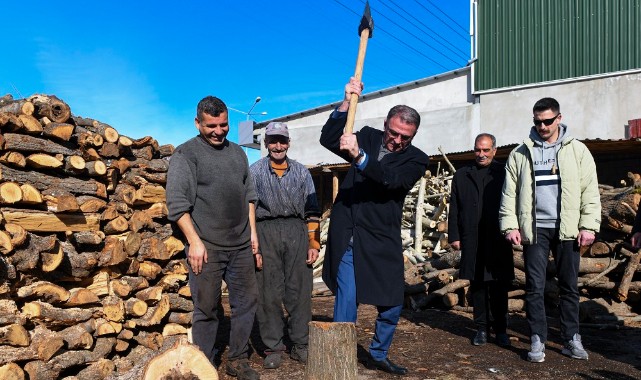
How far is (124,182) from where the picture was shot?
5340 mm

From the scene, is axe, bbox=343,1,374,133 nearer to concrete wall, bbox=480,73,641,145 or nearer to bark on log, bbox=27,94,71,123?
bark on log, bbox=27,94,71,123

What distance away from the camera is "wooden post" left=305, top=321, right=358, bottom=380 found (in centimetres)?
336

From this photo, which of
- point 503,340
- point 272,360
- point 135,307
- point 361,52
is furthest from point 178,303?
point 503,340

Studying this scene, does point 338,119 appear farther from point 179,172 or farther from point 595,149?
point 595,149

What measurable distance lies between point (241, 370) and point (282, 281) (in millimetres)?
949

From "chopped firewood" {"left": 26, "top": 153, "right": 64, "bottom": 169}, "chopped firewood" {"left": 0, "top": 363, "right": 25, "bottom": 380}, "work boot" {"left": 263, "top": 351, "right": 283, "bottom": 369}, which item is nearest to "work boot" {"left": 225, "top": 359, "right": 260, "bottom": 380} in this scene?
"work boot" {"left": 263, "top": 351, "right": 283, "bottom": 369}

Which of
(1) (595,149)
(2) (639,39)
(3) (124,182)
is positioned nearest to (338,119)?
(3) (124,182)

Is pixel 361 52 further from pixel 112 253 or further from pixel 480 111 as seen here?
pixel 480 111

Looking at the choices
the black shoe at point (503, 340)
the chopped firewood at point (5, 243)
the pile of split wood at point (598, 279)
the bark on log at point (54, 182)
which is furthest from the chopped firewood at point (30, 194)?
the pile of split wood at point (598, 279)

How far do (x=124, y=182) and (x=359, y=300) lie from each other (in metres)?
2.61

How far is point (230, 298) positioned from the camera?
175 inches

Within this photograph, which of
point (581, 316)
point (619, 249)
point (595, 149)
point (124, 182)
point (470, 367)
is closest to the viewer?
point (470, 367)

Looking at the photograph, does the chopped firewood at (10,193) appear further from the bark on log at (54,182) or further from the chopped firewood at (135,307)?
the chopped firewood at (135,307)

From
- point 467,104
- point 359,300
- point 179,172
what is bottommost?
point 359,300
